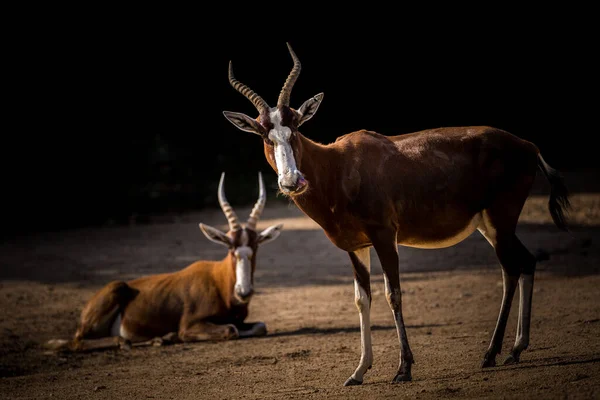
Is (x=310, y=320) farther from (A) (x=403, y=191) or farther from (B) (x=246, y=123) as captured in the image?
(B) (x=246, y=123)

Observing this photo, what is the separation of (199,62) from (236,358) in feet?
45.8

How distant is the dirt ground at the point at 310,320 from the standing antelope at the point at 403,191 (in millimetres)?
570

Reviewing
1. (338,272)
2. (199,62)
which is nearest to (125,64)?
(199,62)

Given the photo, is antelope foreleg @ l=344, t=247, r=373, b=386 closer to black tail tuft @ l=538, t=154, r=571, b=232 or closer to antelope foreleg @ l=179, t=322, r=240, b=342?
black tail tuft @ l=538, t=154, r=571, b=232

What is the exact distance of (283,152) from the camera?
→ 5445 mm

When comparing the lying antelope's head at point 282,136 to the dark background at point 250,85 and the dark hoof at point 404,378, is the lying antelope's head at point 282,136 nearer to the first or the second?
the dark hoof at point 404,378

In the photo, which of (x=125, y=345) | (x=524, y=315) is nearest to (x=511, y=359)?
(x=524, y=315)

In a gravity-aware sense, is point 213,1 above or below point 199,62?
above

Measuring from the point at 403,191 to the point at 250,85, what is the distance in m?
14.7

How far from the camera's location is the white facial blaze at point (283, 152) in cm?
533

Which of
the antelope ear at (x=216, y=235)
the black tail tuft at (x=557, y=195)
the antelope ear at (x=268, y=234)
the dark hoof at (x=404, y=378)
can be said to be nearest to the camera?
the dark hoof at (x=404, y=378)

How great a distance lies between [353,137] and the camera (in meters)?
6.08

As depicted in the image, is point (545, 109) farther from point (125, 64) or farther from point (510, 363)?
point (510, 363)

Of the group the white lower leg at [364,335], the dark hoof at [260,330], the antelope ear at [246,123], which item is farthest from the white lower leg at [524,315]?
the dark hoof at [260,330]
